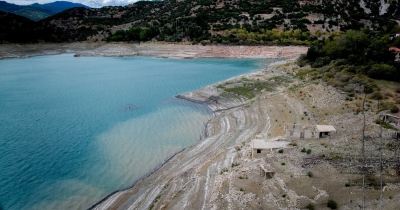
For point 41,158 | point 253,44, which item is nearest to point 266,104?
point 41,158

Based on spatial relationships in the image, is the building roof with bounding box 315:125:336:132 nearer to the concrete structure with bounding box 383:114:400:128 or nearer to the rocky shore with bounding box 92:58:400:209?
the rocky shore with bounding box 92:58:400:209

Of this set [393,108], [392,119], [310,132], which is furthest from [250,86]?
[392,119]

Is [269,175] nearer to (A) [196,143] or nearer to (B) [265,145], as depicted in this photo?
(B) [265,145]

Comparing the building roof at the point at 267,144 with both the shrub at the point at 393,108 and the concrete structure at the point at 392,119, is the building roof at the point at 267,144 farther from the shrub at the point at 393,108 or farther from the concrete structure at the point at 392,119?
the shrub at the point at 393,108

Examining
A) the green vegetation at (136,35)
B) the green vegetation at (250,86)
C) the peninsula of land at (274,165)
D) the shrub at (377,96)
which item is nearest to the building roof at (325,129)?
the peninsula of land at (274,165)

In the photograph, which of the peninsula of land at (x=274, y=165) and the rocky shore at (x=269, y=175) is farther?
the peninsula of land at (x=274, y=165)

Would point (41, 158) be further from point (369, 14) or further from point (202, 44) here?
point (369, 14)

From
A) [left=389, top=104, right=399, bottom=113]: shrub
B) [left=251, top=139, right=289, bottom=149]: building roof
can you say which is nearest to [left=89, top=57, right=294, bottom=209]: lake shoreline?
[left=251, top=139, right=289, bottom=149]: building roof
